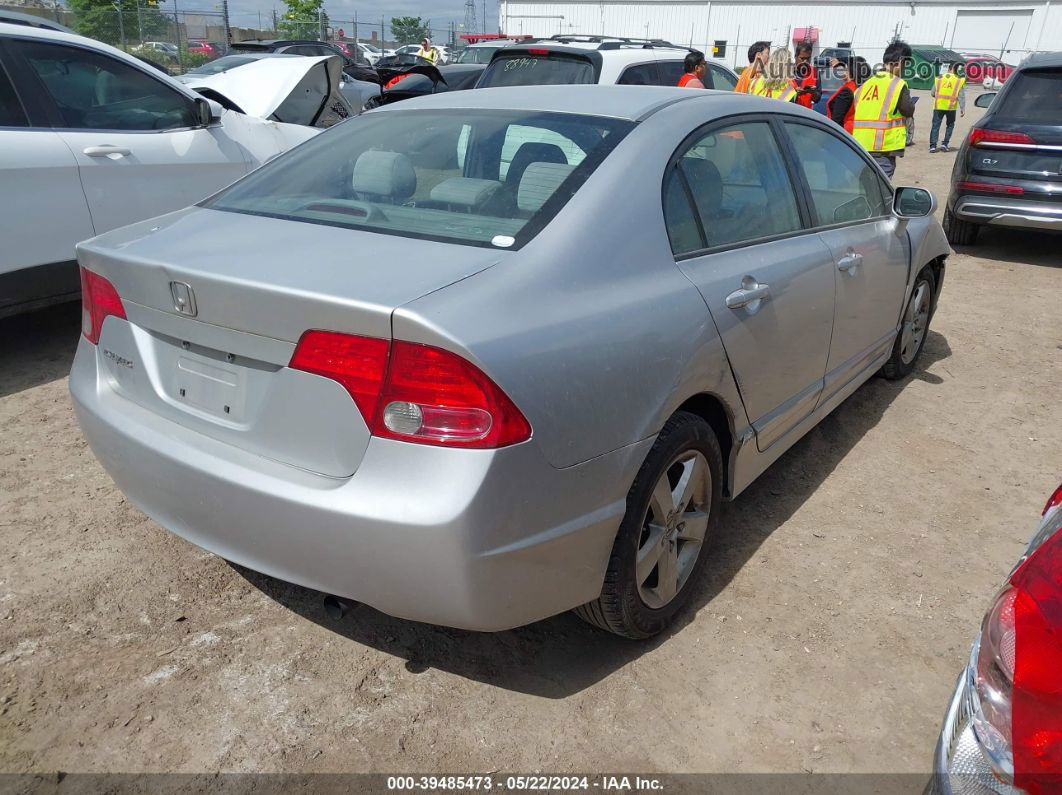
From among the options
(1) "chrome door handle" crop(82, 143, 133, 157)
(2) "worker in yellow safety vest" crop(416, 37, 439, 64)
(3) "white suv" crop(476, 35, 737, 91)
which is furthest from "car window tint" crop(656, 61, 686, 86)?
(2) "worker in yellow safety vest" crop(416, 37, 439, 64)

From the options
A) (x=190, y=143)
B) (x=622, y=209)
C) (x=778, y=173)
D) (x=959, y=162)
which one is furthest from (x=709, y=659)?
(x=959, y=162)

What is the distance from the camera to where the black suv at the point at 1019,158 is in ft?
24.0

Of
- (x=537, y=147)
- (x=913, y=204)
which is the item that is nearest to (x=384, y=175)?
(x=537, y=147)

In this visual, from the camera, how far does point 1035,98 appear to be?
301 inches

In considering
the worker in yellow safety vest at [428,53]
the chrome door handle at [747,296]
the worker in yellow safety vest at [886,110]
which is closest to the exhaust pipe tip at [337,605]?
the chrome door handle at [747,296]

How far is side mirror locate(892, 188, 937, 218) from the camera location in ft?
13.6

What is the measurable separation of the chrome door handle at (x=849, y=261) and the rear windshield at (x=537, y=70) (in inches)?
181

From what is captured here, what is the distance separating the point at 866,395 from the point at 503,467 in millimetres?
3445

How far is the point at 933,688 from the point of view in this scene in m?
2.57

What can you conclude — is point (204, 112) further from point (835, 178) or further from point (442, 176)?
point (835, 178)

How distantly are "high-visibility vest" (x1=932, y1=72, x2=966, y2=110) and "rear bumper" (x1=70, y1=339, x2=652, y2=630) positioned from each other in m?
14.0

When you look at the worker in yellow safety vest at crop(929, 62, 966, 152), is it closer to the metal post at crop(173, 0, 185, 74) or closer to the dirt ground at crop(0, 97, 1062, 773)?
the dirt ground at crop(0, 97, 1062, 773)

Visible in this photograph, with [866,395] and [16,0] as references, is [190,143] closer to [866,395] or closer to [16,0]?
[866,395]

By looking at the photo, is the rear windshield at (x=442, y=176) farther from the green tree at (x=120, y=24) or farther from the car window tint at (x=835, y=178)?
the green tree at (x=120, y=24)
